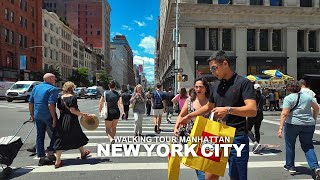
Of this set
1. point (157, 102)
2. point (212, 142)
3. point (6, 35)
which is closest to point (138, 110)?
point (157, 102)

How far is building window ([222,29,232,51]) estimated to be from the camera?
36.3 metres

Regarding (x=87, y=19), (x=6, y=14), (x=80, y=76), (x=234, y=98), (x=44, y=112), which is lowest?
(x=44, y=112)

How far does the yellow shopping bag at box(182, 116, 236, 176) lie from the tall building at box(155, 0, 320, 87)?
30.9m

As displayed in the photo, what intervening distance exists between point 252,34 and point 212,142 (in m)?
35.9

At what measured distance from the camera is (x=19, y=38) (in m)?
54.2

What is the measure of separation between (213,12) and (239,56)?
571 centimetres

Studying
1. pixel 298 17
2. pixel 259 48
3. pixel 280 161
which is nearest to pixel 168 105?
pixel 280 161

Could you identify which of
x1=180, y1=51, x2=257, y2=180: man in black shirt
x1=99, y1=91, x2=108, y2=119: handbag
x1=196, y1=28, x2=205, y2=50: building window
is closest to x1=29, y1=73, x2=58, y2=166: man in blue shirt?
x1=99, y1=91, x2=108, y2=119: handbag

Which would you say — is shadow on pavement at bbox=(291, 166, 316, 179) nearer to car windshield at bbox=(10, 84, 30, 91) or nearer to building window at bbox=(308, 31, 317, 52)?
car windshield at bbox=(10, 84, 30, 91)

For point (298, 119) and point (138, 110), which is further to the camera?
point (138, 110)

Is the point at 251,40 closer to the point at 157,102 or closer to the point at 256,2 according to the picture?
the point at 256,2

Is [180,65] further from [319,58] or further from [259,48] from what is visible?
[319,58]

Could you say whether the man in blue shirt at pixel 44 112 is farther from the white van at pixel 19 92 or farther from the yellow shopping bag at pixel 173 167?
the white van at pixel 19 92

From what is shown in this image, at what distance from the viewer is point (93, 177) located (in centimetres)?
581
